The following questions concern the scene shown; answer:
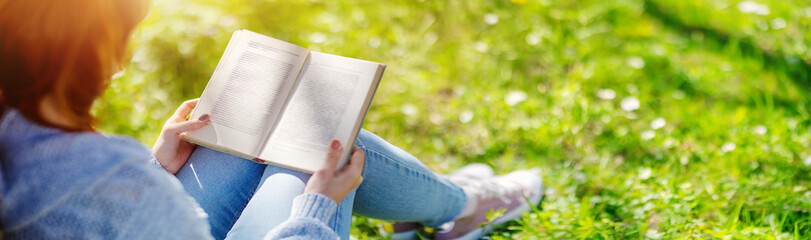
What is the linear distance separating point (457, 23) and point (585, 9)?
593 millimetres

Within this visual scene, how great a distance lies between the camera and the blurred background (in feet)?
5.94

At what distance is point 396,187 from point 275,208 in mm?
348

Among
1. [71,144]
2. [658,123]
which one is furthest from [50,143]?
[658,123]

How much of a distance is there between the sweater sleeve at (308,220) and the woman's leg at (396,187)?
10.6 inches

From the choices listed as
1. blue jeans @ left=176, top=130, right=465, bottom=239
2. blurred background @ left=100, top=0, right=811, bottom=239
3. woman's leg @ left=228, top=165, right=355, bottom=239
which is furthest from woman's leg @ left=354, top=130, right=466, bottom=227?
blurred background @ left=100, top=0, right=811, bottom=239

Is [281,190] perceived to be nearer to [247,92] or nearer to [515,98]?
[247,92]

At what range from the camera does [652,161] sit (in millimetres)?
2043

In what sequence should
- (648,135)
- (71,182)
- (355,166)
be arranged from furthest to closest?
(648,135) → (355,166) → (71,182)

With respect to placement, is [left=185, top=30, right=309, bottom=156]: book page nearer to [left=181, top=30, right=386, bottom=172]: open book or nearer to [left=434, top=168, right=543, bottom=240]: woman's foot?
[left=181, top=30, right=386, bottom=172]: open book

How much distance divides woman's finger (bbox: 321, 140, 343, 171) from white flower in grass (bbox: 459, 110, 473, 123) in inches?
46.9

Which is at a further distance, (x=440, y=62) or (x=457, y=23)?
(x=457, y=23)

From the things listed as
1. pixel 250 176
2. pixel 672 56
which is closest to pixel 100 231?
pixel 250 176

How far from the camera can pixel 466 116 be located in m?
2.40

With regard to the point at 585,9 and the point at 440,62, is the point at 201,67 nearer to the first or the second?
the point at 440,62
